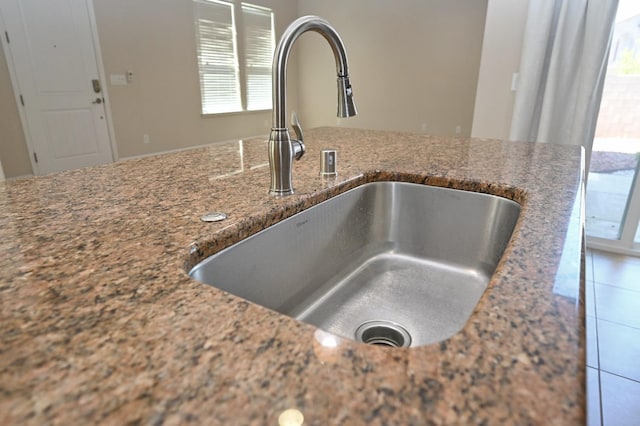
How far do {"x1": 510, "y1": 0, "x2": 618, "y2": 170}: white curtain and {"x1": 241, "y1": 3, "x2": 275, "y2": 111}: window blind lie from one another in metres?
4.48

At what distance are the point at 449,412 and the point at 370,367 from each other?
0.08 metres

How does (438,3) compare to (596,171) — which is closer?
(596,171)

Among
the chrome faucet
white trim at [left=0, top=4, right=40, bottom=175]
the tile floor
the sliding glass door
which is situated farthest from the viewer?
white trim at [left=0, top=4, right=40, bottom=175]

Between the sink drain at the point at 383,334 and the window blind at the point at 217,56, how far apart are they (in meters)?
5.47

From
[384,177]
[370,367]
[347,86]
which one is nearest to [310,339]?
[370,367]

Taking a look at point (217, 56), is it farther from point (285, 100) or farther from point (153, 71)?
point (285, 100)

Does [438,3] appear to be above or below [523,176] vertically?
above

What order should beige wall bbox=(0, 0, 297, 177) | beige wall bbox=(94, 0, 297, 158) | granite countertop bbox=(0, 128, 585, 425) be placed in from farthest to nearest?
1. beige wall bbox=(94, 0, 297, 158)
2. beige wall bbox=(0, 0, 297, 177)
3. granite countertop bbox=(0, 128, 585, 425)

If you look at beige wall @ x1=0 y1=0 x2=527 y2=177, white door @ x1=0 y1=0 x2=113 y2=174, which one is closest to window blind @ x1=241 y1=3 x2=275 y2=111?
beige wall @ x1=0 y1=0 x2=527 y2=177

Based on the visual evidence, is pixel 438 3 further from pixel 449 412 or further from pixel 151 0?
pixel 449 412

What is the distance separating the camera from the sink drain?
791 millimetres

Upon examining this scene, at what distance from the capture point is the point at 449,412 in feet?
0.97

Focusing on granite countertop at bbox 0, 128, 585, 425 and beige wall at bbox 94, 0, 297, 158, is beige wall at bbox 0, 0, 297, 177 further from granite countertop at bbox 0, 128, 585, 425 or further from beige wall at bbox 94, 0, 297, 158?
granite countertop at bbox 0, 128, 585, 425

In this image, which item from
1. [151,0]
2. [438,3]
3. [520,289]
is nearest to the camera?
[520,289]
